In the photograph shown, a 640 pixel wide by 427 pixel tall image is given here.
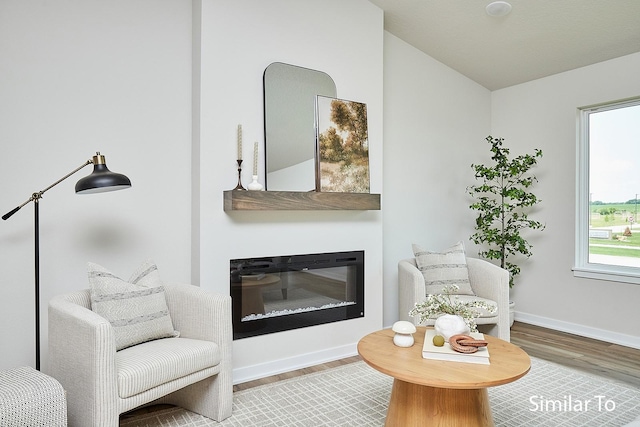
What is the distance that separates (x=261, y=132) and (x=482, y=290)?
7.19 feet

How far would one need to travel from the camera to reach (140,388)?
74.9 inches

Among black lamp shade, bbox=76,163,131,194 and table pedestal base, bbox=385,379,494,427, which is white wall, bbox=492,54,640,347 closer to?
table pedestal base, bbox=385,379,494,427

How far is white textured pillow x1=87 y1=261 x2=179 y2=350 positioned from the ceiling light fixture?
10.4ft

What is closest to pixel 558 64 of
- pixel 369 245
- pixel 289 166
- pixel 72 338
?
pixel 369 245

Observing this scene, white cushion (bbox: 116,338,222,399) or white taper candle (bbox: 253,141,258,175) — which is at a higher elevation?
white taper candle (bbox: 253,141,258,175)

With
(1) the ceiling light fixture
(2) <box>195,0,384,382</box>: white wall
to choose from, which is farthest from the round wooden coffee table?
(1) the ceiling light fixture

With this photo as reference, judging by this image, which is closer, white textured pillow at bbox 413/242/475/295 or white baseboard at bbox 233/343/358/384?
white baseboard at bbox 233/343/358/384

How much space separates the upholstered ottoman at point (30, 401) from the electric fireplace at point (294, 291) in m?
A: 1.30

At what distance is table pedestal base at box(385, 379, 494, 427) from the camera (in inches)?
73.0

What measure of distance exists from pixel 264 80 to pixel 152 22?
0.83m

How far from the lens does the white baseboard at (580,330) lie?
12.0 feet

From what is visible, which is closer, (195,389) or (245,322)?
(195,389)

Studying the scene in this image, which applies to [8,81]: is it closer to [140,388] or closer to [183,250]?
[183,250]

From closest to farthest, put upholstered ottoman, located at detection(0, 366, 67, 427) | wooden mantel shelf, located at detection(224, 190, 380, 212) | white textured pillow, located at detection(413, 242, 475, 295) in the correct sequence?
1. upholstered ottoman, located at detection(0, 366, 67, 427)
2. wooden mantel shelf, located at detection(224, 190, 380, 212)
3. white textured pillow, located at detection(413, 242, 475, 295)
